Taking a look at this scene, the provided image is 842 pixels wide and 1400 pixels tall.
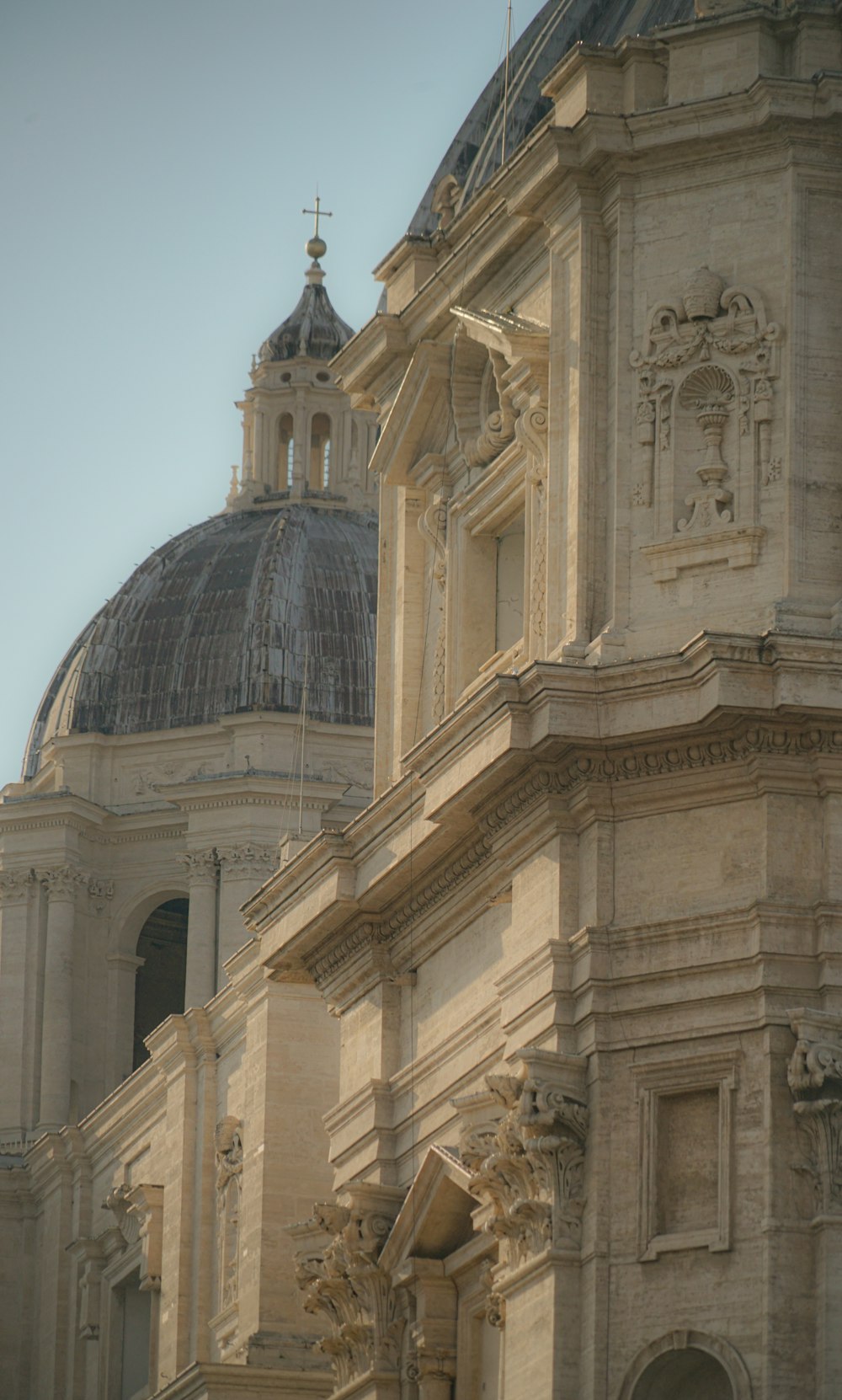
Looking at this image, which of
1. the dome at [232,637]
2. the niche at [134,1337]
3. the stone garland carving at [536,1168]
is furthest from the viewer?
the dome at [232,637]

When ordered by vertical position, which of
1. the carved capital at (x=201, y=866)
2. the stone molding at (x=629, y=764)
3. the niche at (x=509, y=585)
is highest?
the carved capital at (x=201, y=866)

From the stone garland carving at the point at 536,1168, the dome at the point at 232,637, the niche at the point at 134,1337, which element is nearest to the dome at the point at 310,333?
the dome at the point at 232,637

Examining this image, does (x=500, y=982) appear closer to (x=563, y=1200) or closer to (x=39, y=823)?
(x=563, y=1200)

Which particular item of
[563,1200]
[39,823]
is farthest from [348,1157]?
[39,823]

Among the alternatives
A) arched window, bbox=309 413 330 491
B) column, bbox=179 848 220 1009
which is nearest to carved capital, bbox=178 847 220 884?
column, bbox=179 848 220 1009

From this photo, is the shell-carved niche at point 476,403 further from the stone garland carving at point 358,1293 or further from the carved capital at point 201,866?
the carved capital at point 201,866

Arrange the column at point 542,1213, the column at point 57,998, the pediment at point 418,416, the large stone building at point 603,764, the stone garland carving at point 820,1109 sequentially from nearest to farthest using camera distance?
the stone garland carving at point 820,1109, the large stone building at point 603,764, the column at point 542,1213, the pediment at point 418,416, the column at point 57,998

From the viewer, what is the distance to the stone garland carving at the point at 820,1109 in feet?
119

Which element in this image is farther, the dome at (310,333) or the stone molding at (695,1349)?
the dome at (310,333)

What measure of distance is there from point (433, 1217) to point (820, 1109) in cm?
586

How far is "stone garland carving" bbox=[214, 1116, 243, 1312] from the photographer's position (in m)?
55.1

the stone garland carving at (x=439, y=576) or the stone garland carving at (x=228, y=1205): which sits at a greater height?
the stone garland carving at (x=439, y=576)

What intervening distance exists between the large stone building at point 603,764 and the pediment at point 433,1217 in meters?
0.05

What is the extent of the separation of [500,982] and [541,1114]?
7.90 ft
